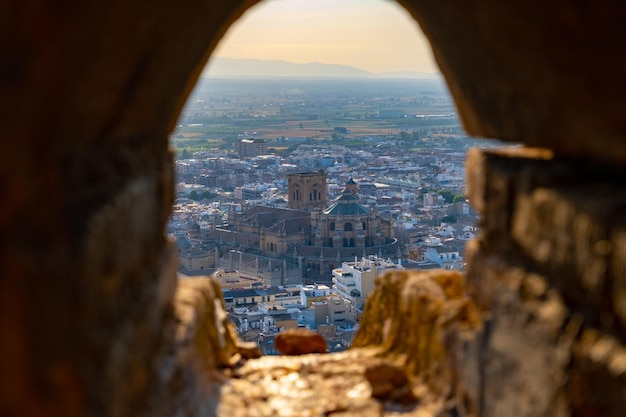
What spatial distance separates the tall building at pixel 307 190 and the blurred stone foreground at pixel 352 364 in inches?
1626

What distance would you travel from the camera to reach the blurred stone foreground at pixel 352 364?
2.84 meters

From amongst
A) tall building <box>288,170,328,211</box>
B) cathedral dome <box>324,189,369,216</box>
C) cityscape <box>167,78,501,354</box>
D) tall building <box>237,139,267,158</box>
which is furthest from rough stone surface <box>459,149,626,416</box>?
tall building <box>237,139,267,158</box>

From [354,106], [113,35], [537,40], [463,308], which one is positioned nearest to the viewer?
[113,35]

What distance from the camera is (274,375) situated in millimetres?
3508

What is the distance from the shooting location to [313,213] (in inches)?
1651

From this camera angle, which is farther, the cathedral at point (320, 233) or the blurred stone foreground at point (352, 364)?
the cathedral at point (320, 233)

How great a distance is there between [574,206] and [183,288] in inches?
62.4

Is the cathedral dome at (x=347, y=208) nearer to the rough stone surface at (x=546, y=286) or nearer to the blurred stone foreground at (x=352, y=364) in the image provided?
the blurred stone foreground at (x=352, y=364)

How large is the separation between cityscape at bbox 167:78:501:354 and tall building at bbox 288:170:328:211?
0.17 feet

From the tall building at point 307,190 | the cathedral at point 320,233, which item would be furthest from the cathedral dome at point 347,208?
the tall building at point 307,190

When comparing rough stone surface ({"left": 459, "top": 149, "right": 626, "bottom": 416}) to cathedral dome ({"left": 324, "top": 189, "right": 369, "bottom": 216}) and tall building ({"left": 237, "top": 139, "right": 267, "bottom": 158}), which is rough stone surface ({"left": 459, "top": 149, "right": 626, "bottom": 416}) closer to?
cathedral dome ({"left": 324, "top": 189, "right": 369, "bottom": 216})

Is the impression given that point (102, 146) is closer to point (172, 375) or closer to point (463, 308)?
point (172, 375)

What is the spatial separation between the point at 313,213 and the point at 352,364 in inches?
1509

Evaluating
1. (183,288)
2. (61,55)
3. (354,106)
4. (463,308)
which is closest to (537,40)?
(61,55)
